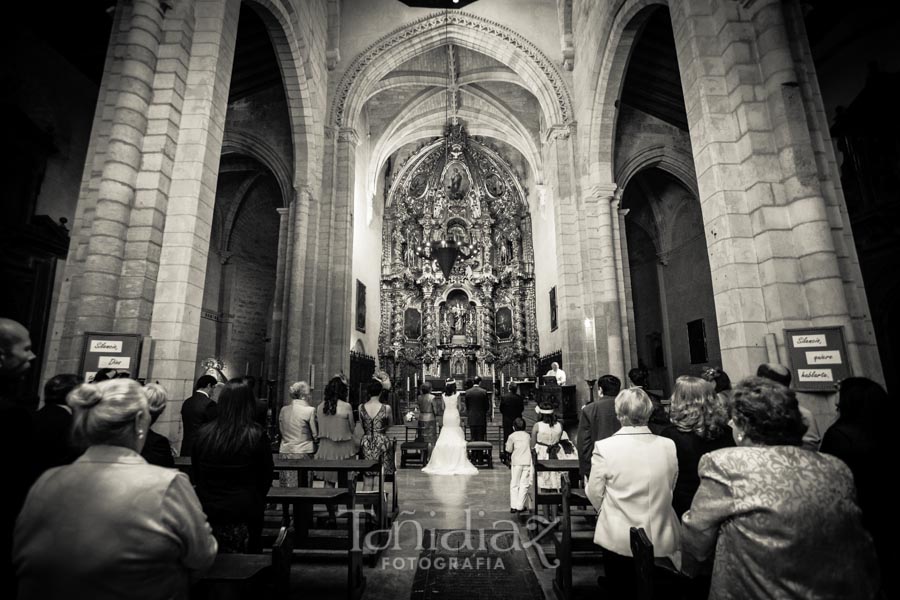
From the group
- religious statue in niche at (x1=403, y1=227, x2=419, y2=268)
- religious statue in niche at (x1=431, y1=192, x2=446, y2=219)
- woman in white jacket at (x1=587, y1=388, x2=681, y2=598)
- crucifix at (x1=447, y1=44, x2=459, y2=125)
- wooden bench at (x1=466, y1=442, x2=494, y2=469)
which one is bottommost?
wooden bench at (x1=466, y1=442, x2=494, y2=469)

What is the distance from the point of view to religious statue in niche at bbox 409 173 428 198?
72.2ft

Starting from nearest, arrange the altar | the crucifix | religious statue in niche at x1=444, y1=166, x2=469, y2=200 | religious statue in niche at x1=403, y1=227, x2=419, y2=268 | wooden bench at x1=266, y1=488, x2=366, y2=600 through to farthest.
A: wooden bench at x1=266, y1=488, x2=366, y2=600, the crucifix, the altar, religious statue in niche at x1=403, y1=227, x2=419, y2=268, religious statue in niche at x1=444, y1=166, x2=469, y2=200

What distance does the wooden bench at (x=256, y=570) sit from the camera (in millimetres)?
1866

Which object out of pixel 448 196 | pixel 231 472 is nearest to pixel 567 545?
pixel 231 472

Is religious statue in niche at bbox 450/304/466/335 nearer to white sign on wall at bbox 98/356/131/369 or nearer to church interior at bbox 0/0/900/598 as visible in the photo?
church interior at bbox 0/0/900/598

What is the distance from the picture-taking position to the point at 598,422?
3953mm

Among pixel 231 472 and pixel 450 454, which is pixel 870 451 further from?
pixel 450 454

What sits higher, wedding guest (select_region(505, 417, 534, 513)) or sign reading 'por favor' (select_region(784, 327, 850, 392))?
sign reading 'por favor' (select_region(784, 327, 850, 392))

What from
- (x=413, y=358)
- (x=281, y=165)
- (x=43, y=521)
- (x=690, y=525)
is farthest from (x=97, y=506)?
(x=413, y=358)

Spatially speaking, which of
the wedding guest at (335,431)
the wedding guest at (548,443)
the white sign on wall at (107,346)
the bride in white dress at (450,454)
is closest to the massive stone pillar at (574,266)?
the bride in white dress at (450,454)

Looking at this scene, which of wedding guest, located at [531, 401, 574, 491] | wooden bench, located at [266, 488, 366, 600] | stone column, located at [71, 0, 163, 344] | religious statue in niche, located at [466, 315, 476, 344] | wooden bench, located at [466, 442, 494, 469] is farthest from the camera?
religious statue in niche, located at [466, 315, 476, 344]

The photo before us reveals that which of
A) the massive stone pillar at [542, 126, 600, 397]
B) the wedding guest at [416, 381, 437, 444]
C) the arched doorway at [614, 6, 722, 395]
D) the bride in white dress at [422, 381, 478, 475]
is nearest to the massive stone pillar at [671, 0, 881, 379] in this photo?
the bride in white dress at [422, 381, 478, 475]

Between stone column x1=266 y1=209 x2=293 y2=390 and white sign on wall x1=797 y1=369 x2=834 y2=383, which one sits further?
stone column x1=266 y1=209 x2=293 y2=390

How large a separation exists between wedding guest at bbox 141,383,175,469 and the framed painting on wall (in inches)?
537
